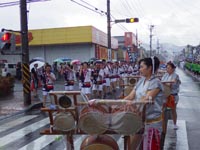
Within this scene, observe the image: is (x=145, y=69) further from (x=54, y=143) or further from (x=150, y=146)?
(x=54, y=143)

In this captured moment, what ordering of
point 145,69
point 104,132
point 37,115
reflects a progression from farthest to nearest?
point 37,115 → point 145,69 → point 104,132

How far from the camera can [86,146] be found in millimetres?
4492

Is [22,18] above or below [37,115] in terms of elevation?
above

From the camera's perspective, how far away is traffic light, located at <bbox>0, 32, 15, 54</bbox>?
42.3 ft

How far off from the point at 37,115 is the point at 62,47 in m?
29.1

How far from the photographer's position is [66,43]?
128ft

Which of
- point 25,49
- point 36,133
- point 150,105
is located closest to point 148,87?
point 150,105

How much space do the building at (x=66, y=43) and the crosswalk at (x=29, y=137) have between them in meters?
27.5

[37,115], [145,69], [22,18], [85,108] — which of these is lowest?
[37,115]

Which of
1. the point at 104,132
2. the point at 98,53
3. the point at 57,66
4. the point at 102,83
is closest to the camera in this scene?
the point at 104,132

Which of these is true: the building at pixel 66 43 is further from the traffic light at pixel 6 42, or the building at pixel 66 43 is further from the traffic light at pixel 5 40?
the traffic light at pixel 5 40

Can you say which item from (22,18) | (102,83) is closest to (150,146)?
(22,18)

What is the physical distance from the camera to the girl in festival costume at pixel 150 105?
15.2ft

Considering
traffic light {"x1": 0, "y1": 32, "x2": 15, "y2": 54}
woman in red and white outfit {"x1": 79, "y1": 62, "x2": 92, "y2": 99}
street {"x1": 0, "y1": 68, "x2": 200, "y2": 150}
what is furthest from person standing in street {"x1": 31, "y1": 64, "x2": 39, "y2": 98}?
street {"x1": 0, "y1": 68, "x2": 200, "y2": 150}
